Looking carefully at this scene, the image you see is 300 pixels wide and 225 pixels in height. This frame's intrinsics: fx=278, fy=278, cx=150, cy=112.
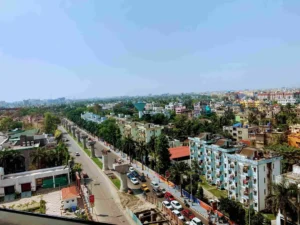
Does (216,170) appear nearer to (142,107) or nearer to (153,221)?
(153,221)

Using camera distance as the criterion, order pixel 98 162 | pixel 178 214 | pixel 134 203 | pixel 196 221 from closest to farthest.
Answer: pixel 196 221
pixel 178 214
pixel 134 203
pixel 98 162

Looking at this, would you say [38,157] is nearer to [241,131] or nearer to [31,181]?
[31,181]

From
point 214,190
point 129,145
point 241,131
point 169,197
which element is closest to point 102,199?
point 169,197

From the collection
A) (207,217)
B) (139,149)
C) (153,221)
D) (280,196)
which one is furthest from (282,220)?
(139,149)

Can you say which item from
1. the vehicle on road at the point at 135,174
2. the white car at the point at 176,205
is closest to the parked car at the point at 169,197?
the white car at the point at 176,205

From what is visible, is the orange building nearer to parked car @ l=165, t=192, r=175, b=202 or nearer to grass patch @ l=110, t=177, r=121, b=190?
parked car @ l=165, t=192, r=175, b=202

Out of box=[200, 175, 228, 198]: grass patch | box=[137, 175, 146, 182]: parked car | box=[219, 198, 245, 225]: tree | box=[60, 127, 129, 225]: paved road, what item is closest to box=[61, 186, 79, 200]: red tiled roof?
box=[60, 127, 129, 225]: paved road
